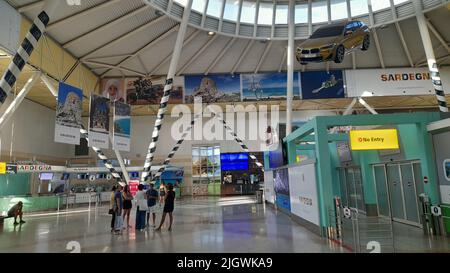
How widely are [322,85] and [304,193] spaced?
56.3 ft

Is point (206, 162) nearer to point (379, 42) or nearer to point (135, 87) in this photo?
point (135, 87)

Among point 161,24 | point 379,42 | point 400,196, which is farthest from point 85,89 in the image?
point 379,42

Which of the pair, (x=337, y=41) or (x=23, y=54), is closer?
(x=23, y=54)

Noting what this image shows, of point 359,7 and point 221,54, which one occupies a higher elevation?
point 359,7

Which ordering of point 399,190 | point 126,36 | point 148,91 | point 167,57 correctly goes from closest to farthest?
point 399,190
point 126,36
point 167,57
point 148,91

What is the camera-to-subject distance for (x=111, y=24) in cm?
1747

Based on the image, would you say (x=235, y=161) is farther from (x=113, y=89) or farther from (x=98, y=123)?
(x=98, y=123)

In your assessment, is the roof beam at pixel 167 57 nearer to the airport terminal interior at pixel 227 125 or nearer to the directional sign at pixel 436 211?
the airport terminal interior at pixel 227 125

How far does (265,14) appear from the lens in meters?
21.0

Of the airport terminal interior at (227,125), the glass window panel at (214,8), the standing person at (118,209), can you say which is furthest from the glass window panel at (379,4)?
the standing person at (118,209)

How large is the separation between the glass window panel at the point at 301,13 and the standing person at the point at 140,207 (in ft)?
56.1

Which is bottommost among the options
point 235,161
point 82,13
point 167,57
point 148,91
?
point 235,161

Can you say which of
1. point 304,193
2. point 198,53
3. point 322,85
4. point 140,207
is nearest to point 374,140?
point 304,193

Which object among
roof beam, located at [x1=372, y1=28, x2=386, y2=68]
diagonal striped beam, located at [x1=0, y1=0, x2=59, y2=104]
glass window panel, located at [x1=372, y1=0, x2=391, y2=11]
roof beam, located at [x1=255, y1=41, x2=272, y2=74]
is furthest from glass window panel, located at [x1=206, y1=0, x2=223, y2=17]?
diagonal striped beam, located at [x1=0, y1=0, x2=59, y2=104]
